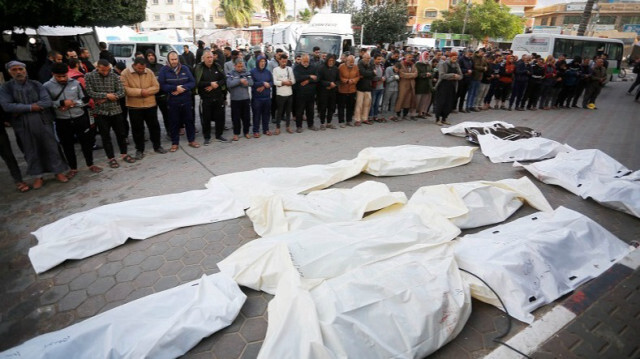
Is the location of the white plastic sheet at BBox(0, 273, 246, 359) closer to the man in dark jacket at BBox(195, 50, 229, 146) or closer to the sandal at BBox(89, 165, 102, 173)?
the sandal at BBox(89, 165, 102, 173)

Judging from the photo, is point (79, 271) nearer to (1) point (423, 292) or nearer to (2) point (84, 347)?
(2) point (84, 347)

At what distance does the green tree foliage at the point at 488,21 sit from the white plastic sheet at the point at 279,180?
141 feet

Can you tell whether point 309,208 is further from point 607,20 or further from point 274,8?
point 607,20

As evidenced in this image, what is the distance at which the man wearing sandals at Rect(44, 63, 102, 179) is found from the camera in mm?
4973

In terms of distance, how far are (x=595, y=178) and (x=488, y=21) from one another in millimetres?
42079

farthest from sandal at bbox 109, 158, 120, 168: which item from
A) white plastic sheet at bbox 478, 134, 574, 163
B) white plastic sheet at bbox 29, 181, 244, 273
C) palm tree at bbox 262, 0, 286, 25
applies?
palm tree at bbox 262, 0, 286, 25

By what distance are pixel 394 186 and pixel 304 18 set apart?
59.6m

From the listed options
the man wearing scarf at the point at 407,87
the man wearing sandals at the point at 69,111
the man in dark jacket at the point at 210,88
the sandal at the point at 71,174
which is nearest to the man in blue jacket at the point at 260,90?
the man in dark jacket at the point at 210,88

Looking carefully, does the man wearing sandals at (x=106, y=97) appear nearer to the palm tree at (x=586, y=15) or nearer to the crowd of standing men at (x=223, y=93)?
the crowd of standing men at (x=223, y=93)

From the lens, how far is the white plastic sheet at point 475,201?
3.89 meters

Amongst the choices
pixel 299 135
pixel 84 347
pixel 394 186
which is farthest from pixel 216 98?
pixel 84 347

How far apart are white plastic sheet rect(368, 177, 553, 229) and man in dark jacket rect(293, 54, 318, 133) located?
Answer: 4695 mm

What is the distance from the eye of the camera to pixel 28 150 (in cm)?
478

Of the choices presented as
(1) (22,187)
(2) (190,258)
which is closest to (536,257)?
(2) (190,258)
